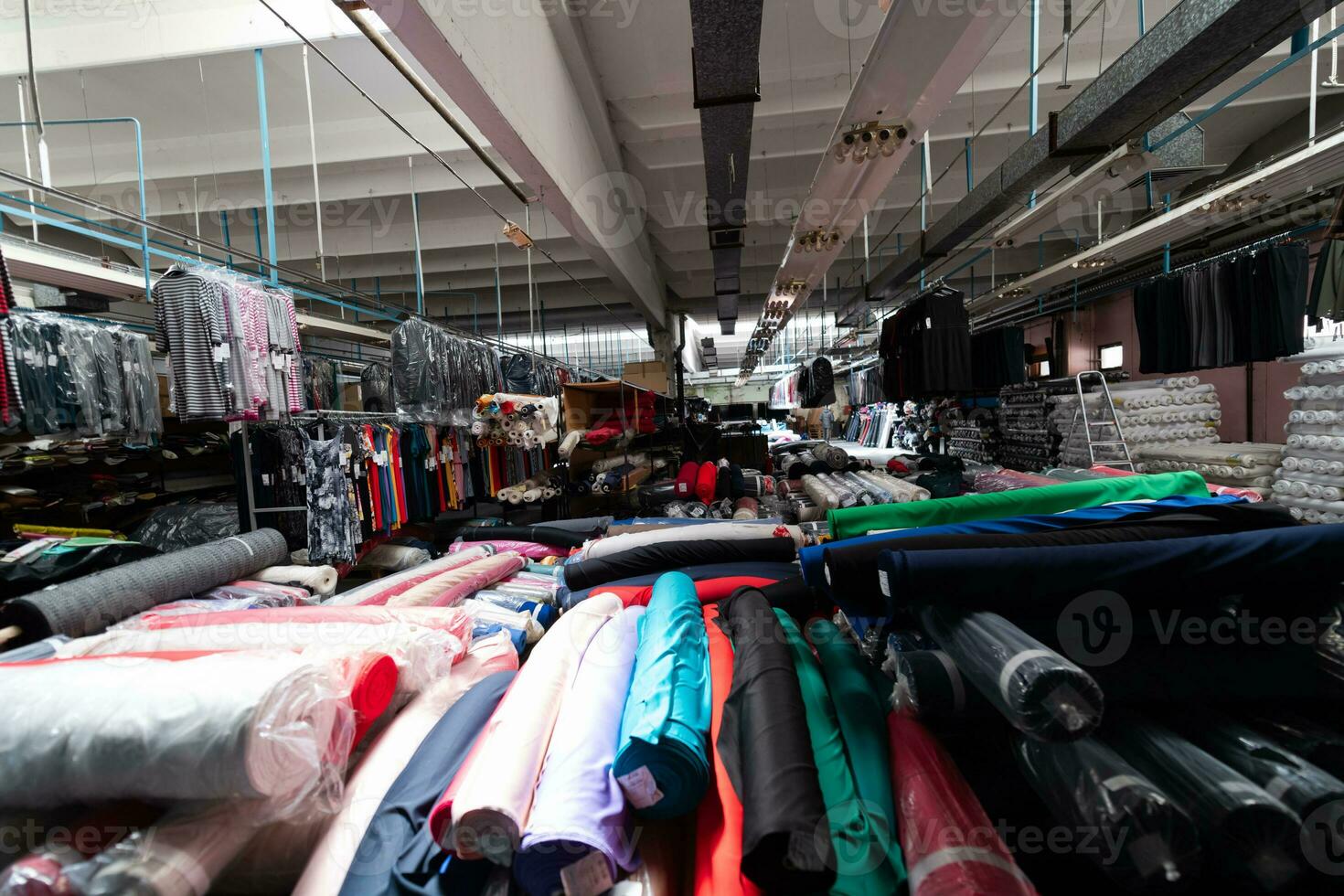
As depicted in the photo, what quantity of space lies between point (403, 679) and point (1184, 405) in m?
6.82

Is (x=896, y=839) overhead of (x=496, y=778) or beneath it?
A: beneath

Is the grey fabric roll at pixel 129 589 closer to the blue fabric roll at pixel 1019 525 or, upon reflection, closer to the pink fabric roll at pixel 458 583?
the pink fabric roll at pixel 458 583

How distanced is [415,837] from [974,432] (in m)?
8.33

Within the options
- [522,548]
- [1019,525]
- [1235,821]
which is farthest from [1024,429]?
[1235,821]

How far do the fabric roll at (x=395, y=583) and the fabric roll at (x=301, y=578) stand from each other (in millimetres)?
114

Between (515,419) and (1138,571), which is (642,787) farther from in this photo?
(515,419)

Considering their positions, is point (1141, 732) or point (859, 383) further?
point (859, 383)

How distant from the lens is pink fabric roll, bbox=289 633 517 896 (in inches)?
33.0

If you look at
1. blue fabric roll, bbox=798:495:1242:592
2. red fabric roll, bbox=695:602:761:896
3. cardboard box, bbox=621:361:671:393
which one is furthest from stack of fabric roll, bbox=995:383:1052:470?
red fabric roll, bbox=695:602:761:896

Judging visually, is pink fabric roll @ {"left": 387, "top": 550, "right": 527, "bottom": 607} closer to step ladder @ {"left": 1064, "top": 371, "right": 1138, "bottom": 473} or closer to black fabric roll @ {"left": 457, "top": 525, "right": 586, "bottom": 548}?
black fabric roll @ {"left": 457, "top": 525, "right": 586, "bottom": 548}

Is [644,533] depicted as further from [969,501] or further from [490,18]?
[490,18]

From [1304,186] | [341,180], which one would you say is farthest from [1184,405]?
[341,180]

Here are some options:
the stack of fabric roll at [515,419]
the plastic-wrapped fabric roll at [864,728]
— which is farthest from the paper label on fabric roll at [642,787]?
the stack of fabric roll at [515,419]

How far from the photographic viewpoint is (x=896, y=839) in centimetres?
90
